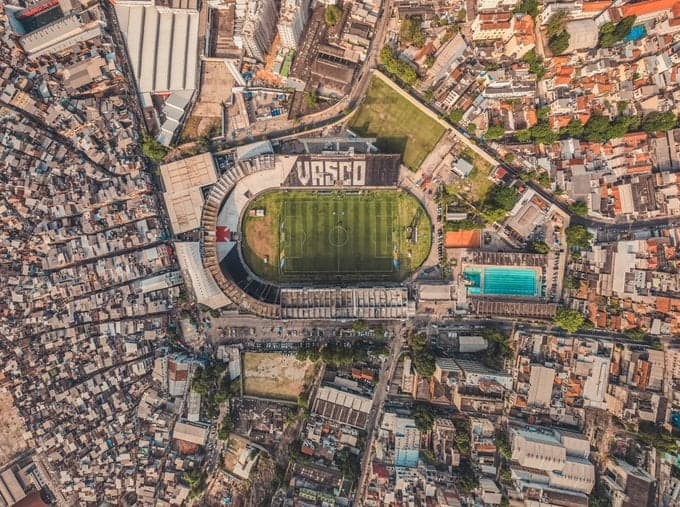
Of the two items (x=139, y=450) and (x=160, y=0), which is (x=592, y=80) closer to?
(x=160, y=0)

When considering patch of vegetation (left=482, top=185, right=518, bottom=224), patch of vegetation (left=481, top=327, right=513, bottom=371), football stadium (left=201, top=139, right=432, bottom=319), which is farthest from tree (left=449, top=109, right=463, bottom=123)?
patch of vegetation (left=481, top=327, right=513, bottom=371)

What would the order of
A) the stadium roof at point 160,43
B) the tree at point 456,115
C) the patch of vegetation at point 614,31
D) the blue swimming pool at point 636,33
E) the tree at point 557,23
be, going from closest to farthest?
the patch of vegetation at point 614,31 < the tree at point 557,23 < the blue swimming pool at point 636,33 < the tree at point 456,115 < the stadium roof at point 160,43

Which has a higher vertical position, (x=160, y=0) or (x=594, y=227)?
(x=160, y=0)

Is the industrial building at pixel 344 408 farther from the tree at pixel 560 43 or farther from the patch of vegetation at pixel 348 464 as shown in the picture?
the tree at pixel 560 43

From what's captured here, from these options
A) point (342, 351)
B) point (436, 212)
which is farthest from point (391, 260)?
point (342, 351)

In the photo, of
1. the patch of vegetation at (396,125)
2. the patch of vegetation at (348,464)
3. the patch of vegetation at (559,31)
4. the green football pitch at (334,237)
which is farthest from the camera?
the green football pitch at (334,237)

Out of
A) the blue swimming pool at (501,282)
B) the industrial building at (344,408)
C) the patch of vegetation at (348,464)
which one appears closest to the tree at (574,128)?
the blue swimming pool at (501,282)

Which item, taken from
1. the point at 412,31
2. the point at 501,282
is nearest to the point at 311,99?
the point at 412,31
